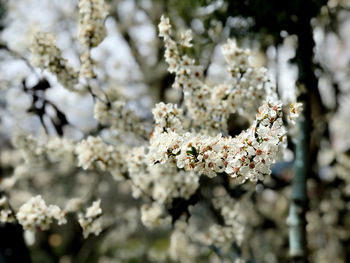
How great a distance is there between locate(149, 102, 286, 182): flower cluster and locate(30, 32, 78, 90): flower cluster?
1119 mm

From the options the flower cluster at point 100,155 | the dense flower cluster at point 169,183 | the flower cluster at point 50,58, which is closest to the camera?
the flower cluster at point 50,58

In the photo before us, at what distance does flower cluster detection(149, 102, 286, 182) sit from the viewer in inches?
53.3

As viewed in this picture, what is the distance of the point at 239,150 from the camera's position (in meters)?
1.38

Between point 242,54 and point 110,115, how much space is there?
3.40 feet

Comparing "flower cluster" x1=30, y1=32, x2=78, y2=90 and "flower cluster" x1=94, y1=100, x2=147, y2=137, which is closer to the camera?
"flower cluster" x1=30, y1=32, x2=78, y2=90

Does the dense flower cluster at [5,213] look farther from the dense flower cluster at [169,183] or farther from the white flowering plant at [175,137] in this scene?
the dense flower cluster at [169,183]

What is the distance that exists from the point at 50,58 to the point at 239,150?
1487 mm

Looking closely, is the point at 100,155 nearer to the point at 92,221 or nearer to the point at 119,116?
the point at 119,116

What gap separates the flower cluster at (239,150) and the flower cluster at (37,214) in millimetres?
1037

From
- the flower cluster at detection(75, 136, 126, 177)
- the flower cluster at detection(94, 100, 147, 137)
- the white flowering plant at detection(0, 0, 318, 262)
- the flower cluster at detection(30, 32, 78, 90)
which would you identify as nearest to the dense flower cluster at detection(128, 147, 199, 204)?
the white flowering plant at detection(0, 0, 318, 262)

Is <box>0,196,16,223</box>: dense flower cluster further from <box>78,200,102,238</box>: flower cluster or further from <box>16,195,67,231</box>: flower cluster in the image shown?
<box>78,200,102,238</box>: flower cluster

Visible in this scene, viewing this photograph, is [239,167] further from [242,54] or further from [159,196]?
[159,196]

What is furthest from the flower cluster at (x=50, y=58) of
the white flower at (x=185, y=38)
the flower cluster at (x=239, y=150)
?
the flower cluster at (x=239, y=150)

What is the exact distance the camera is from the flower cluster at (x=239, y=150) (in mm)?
1354
